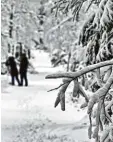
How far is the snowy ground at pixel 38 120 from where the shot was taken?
32.9 feet

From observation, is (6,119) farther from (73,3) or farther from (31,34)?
(31,34)

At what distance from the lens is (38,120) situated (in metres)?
12.3

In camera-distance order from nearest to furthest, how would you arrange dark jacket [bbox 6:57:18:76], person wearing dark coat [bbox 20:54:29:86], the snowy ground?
1. the snowy ground
2. person wearing dark coat [bbox 20:54:29:86]
3. dark jacket [bbox 6:57:18:76]

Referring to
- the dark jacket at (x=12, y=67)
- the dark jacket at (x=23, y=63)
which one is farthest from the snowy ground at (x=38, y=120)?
the dark jacket at (x=12, y=67)

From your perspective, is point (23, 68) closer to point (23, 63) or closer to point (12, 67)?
point (23, 63)

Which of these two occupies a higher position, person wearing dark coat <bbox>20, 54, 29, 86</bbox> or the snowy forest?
the snowy forest

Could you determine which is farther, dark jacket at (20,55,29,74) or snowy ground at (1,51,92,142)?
dark jacket at (20,55,29,74)

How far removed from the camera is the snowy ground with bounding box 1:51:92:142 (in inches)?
394

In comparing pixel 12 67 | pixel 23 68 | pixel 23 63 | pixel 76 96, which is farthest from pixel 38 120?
pixel 12 67

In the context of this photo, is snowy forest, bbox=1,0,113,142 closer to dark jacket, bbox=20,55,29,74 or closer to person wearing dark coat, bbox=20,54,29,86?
person wearing dark coat, bbox=20,54,29,86

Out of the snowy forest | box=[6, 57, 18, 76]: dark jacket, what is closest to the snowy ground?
the snowy forest

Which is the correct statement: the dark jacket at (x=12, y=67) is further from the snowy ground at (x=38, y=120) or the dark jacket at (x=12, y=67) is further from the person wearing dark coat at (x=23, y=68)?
the snowy ground at (x=38, y=120)

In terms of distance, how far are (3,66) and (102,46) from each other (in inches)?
725

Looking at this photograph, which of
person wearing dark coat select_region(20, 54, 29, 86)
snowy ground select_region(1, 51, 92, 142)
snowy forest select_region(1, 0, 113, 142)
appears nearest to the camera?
snowy forest select_region(1, 0, 113, 142)
